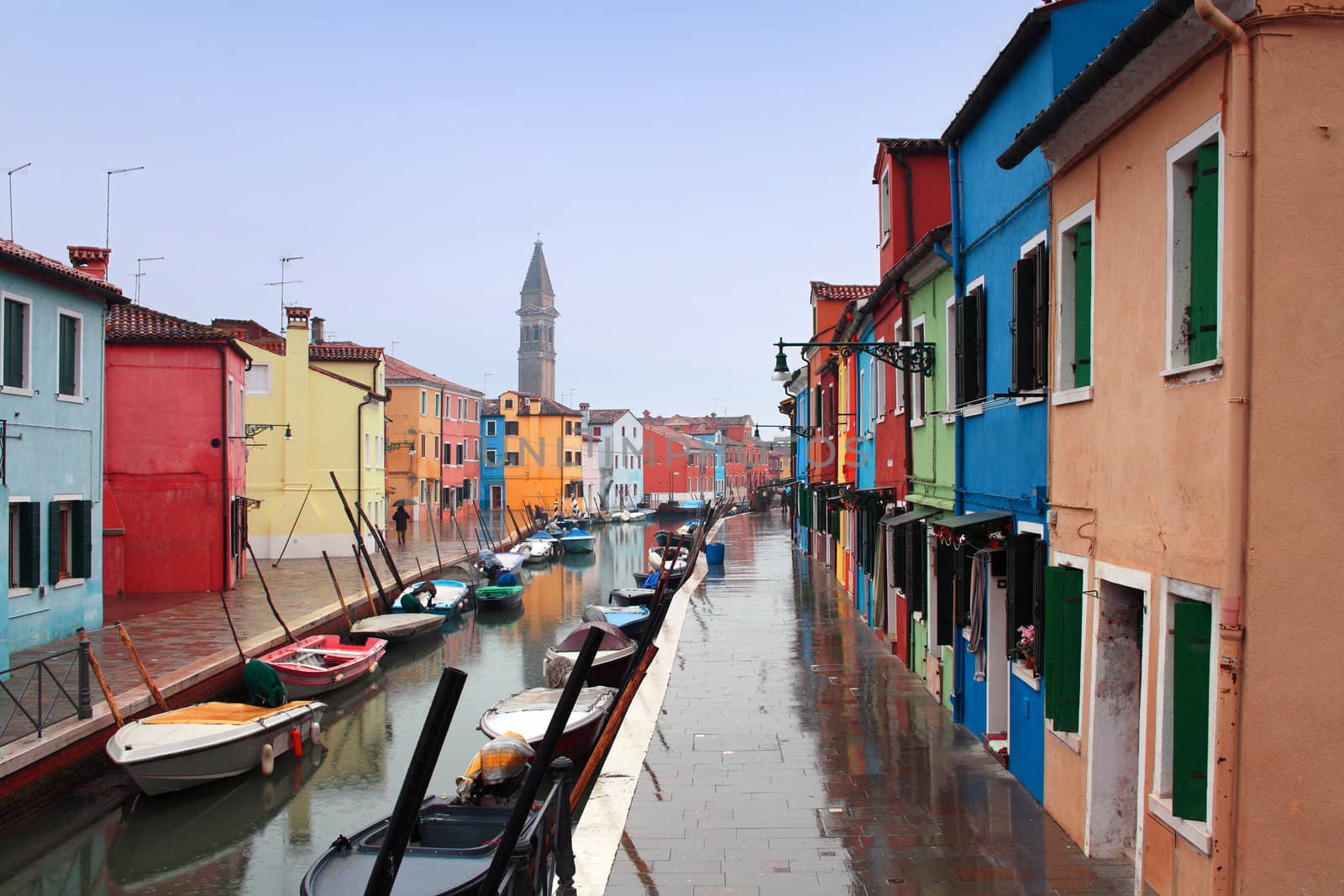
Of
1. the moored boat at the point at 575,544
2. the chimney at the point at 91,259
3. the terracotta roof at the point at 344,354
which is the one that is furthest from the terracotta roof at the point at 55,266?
the moored boat at the point at 575,544

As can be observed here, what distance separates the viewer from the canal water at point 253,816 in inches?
434

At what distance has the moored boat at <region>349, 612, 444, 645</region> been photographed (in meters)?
22.8

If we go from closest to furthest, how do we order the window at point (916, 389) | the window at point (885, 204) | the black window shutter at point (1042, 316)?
the black window shutter at point (1042, 316) → the window at point (916, 389) → the window at point (885, 204)

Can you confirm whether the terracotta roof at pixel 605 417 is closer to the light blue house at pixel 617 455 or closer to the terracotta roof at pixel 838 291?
the light blue house at pixel 617 455

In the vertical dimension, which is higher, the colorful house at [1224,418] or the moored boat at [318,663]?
the colorful house at [1224,418]

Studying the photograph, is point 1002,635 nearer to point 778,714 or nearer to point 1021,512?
point 1021,512

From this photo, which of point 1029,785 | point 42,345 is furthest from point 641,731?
point 42,345

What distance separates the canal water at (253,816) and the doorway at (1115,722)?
7.76 meters

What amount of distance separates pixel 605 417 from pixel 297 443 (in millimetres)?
45002

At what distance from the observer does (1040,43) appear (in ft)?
27.3

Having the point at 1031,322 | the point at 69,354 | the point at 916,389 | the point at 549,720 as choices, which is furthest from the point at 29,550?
the point at 1031,322

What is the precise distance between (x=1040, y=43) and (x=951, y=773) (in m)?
6.08

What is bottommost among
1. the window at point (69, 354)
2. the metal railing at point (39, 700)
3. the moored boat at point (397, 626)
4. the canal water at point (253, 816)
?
the canal water at point (253, 816)

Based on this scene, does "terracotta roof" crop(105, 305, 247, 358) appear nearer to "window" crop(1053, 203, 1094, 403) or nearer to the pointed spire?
"window" crop(1053, 203, 1094, 403)
